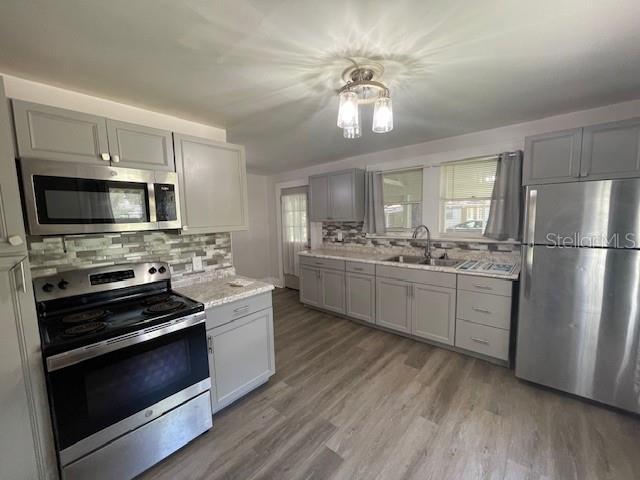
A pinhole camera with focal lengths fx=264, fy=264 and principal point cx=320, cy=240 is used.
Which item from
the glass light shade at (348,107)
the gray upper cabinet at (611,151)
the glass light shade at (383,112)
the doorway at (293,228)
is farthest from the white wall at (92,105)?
the gray upper cabinet at (611,151)

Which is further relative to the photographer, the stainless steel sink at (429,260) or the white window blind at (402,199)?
the white window blind at (402,199)

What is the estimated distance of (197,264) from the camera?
2.37m

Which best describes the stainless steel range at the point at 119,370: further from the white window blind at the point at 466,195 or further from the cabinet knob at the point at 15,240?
the white window blind at the point at 466,195

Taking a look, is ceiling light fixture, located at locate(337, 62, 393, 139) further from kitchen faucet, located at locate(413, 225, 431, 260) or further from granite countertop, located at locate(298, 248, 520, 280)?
kitchen faucet, located at locate(413, 225, 431, 260)

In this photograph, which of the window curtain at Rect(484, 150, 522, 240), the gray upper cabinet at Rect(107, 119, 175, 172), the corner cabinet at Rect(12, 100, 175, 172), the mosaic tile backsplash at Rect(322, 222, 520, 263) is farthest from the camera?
the mosaic tile backsplash at Rect(322, 222, 520, 263)

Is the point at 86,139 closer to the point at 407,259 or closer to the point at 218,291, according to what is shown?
the point at 218,291

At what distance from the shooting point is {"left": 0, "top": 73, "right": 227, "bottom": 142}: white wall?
1.62 metres

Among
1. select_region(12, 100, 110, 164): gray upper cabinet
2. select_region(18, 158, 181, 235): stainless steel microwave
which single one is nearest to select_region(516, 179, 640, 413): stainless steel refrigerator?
select_region(18, 158, 181, 235): stainless steel microwave

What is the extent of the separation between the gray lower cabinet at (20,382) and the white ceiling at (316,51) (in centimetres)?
112

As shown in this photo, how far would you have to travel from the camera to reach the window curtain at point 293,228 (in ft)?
16.2

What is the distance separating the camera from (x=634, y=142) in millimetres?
1788

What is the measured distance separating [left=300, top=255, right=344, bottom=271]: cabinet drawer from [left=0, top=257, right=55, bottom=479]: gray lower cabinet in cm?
290

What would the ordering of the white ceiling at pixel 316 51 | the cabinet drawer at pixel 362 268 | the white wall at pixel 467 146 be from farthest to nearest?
the cabinet drawer at pixel 362 268, the white wall at pixel 467 146, the white ceiling at pixel 316 51

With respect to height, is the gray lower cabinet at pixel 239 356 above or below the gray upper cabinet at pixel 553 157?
below
